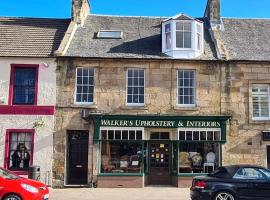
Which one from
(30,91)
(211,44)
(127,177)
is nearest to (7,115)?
(30,91)

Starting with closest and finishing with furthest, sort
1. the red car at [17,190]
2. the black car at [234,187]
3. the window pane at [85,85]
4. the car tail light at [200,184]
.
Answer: the red car at [17,190] → the black car at [234,187] → the car tail light at [200,184] → the window pane at [85,85]

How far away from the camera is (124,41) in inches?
853

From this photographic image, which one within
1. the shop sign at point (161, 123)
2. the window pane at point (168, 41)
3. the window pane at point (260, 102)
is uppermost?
the window pane at point (168, 41)

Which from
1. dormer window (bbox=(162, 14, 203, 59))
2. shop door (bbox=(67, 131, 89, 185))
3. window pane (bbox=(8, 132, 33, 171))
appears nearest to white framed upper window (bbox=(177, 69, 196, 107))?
dormer window (bbox=(162, 14, 203, 59))

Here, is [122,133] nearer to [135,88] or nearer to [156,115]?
[156,115]

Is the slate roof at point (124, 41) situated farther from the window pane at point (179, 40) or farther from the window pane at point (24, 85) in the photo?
the window pane at point (24, 85)

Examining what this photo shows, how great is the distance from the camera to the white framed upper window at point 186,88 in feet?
66.4

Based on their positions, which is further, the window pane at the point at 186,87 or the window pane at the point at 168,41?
the window pane at the point at 168,41

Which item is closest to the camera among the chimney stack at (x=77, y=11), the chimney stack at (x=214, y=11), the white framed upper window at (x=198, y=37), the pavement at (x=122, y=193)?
the pavement at (x=122, y=193)

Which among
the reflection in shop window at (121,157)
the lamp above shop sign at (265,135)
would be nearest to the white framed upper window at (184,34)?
the reflection in shop window at (121,157)

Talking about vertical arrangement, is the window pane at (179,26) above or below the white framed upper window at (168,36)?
above

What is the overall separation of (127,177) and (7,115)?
652 centimetres

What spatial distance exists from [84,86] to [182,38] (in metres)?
5.59

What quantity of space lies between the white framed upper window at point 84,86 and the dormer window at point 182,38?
13.1 ft
